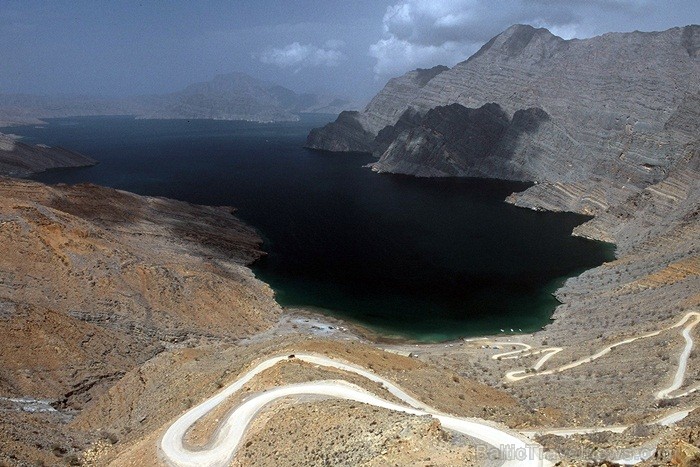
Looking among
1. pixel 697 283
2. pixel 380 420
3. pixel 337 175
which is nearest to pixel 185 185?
pixel 337 175

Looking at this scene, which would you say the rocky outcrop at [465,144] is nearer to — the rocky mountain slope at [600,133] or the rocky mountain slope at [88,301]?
the rocky mountain slope at [600,133]

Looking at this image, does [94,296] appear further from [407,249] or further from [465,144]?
[465,144]

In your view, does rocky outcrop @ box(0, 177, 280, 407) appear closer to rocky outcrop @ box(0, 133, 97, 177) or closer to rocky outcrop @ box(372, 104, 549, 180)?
rocky outcrop @ box(0, 133, 97, 177)

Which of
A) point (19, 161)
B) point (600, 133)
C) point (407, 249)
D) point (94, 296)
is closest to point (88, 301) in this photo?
point (94, 296)

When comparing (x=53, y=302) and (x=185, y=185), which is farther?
(x=185, y=185)

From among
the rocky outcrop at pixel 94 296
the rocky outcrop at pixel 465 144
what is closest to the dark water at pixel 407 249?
the rocky outcrop at pixel 94 296

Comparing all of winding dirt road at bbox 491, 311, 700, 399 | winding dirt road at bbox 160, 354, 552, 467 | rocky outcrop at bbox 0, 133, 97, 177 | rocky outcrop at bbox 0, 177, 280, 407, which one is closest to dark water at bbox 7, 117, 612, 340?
winding dirt road at bbox 491, 311, 700, 399

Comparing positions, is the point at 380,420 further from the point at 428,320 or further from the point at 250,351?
the point at 428,320

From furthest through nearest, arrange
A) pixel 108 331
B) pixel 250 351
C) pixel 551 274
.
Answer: pixel 551 274 → pixel 108 331 → pixel 250 351
